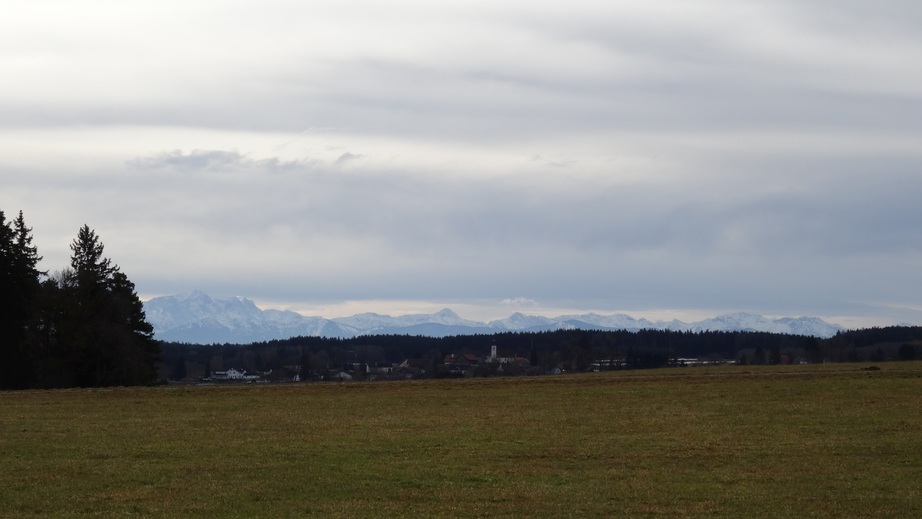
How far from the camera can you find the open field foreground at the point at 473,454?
20.1 meters

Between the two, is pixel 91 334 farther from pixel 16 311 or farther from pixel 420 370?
pixel 420 370

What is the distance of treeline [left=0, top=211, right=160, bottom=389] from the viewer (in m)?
67.8

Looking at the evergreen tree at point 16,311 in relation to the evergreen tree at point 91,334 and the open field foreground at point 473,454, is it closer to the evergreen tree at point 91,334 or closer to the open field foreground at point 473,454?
the evergreen tree at point 91,334

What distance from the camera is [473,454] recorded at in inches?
1094

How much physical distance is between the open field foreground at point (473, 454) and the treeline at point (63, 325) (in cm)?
1861

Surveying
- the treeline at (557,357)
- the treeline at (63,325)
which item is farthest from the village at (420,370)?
the treeline at (63,325)

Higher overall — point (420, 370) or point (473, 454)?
point (420, 370)

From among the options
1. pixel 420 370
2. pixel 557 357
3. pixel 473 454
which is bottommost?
pixel 473 454

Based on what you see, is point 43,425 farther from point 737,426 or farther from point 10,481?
point 737,426

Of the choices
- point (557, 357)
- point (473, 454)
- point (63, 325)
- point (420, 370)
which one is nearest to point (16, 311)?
point (63, 325)

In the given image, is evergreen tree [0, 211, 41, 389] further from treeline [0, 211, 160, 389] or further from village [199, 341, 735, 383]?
village [199, 341, 735, 383]

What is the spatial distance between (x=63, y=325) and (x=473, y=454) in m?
48.1

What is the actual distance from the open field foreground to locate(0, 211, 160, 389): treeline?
18608mm

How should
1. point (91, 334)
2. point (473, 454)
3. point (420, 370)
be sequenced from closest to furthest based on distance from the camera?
point (473, 454) < point (91, 334) < point (420, 370)
